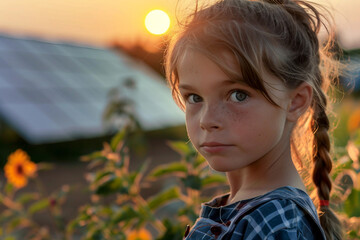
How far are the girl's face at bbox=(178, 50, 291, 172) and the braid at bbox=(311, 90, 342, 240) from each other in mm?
215

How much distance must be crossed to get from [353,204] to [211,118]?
1.98 feet

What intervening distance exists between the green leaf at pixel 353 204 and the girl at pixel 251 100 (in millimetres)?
390

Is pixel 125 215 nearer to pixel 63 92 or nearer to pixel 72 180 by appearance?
pixel 72 180

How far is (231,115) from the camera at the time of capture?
917mm

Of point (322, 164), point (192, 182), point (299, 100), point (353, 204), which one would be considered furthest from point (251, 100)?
point (192, 182)

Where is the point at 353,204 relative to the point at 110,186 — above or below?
above

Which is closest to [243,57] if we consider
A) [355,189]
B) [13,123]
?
[355,189]

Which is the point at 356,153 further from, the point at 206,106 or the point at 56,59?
the point at 56,59

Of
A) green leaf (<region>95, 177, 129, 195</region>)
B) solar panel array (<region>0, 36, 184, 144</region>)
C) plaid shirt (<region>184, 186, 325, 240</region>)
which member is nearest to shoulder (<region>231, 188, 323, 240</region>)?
plaid shirt (<region>184, 186, 325, 240</region>)

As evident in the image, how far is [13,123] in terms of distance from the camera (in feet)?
23.8

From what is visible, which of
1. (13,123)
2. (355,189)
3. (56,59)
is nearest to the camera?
(355,189)

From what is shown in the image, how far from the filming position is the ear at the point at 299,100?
3.23 ft

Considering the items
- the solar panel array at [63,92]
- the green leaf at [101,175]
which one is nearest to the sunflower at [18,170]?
the green leaf at [101,175]

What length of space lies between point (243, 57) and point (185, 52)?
12 cm
